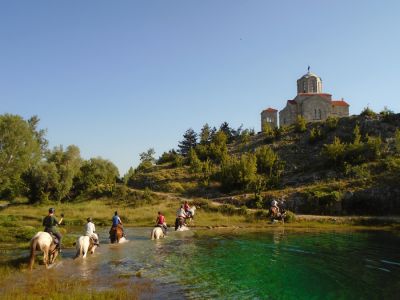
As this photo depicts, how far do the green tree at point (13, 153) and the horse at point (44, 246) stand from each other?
55.2 metres

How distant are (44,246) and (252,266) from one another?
10.4 meters

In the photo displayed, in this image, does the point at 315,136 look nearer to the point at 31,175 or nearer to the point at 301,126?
the point at 301,126

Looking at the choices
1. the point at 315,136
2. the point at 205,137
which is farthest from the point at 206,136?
the point at 315,136

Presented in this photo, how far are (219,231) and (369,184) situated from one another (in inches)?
872

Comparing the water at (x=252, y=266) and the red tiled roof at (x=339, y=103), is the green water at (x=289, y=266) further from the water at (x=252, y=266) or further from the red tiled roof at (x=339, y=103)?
the red tiled roof at (x=339, y=103)

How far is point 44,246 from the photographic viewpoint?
20.2 metres

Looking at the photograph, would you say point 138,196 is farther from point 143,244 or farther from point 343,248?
point 343,248

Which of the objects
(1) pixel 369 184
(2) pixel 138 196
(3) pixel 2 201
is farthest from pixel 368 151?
(3) pixel 2 201

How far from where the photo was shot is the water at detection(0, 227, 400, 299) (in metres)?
16.3

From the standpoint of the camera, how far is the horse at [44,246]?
1959 cm

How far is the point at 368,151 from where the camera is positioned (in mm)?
62688

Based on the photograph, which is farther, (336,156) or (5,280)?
(336,156)

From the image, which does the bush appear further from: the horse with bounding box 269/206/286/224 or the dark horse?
the dark horse

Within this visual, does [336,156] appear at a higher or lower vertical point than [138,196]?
higher
